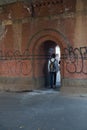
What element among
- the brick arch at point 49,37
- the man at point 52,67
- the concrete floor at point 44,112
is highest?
the brick arch at point 49,37

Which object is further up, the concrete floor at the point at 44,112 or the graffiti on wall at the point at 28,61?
the graffiti on wall at the point at 28,61

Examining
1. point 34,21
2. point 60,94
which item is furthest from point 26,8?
point 60,94

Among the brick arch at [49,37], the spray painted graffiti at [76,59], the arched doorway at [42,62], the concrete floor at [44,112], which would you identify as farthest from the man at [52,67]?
the concrete floor at [44,112]

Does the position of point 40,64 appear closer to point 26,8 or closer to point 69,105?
point 26,8

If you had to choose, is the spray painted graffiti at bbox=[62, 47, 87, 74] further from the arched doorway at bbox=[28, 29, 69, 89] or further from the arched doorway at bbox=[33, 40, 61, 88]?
the arched doorway at bbox=[33, 40, 61, 88]

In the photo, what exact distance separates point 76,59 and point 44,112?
17.0 feet

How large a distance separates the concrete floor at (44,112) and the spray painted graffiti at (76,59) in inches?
52.4

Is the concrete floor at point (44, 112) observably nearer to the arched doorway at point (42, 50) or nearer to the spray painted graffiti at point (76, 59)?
the spray painted graffiti at point (76, 59)

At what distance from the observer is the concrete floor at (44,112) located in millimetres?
9262

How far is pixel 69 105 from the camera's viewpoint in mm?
12812

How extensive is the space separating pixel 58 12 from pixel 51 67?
3.00 m

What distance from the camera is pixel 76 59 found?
15984 millimetres

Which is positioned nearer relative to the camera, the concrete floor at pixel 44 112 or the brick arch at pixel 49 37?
the concrete floor at pixel 44 112

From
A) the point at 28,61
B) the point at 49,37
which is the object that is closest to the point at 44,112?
the point at 49,37
